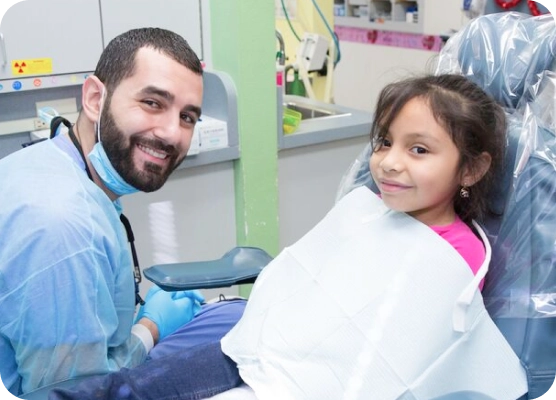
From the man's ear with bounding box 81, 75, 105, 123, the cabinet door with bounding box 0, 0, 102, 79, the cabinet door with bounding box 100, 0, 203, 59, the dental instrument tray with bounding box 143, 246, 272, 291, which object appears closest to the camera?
the man's ear with bounding box 81, 75, 105, 123

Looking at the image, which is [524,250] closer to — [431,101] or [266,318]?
[431,101]

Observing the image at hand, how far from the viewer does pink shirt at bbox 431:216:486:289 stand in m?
1.23

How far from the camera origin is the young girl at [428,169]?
1235 millimetres

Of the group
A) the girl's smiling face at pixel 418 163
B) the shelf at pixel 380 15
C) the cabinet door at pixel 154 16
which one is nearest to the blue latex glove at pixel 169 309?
the girl's smiling face at pixel 418 163

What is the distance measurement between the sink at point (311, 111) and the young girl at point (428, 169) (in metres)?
1.51

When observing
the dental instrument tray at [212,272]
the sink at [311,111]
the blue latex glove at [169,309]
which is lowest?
the blue latex glove at [169,309]

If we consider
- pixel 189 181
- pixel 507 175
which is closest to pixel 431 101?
pixel 507 175

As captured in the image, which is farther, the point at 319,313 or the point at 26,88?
the point at 26,88

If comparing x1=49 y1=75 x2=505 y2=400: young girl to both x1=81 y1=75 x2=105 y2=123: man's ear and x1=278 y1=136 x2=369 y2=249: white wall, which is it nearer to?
Answer: x1=81 y1=75 x2=105 y2=123: man's ear

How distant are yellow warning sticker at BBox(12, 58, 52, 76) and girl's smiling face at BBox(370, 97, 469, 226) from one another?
126 cm

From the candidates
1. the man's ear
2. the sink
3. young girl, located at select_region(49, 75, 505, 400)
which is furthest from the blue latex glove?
the sink

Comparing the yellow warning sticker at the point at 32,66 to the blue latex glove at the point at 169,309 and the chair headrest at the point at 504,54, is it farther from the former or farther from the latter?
the chair headrest at the point at 504,54

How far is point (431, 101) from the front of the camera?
4.14 feet

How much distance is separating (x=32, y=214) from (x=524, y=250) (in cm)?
87
